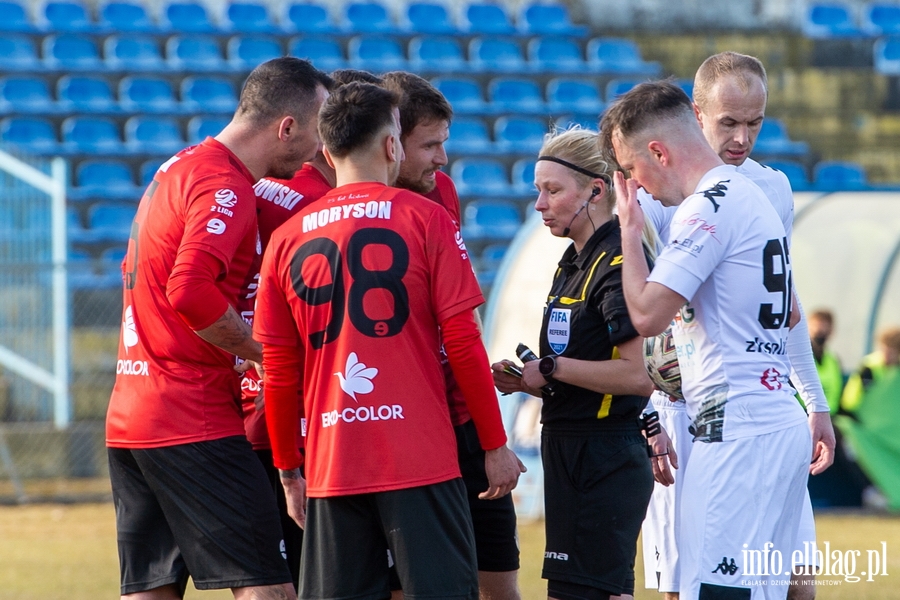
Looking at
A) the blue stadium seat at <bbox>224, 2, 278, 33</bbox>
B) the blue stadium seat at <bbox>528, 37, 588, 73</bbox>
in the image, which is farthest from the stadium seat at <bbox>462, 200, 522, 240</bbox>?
the blue stadium seat at <bbox>224, 2, 278, 33</bbox>

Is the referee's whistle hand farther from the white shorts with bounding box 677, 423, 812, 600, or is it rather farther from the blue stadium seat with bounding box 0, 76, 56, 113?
the blue stadium seat with bounding box 0, 76, 56, 113

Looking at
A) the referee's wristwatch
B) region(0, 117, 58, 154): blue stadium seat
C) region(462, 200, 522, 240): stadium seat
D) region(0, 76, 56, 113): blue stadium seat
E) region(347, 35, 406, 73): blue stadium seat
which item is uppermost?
region(347, 35, 406, 73): blue stadium seat

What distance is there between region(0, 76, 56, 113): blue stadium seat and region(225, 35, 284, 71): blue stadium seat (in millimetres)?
2713

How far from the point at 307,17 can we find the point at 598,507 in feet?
50.3

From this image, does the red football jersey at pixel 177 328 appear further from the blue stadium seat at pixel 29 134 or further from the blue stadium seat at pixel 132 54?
the blue stadium seat at pixel 132 54

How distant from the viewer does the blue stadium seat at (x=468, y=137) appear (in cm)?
1605

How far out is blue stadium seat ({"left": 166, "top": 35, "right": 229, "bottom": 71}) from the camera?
54.4 ft

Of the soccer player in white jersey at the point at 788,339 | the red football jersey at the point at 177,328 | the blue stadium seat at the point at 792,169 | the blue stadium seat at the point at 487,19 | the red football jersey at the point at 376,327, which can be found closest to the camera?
the red football jersey at the point at 376,327

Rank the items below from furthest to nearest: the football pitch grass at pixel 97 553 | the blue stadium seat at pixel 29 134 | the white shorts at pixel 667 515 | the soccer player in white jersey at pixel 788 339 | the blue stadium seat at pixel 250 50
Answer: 1. the blue stadium seat at pixel 250 50
2. the blue stadium seat at pixel 29 134
3. the football pitch grass at pixel 97 553
4. the white shorts at pixel 667 515
5. the soccer player in white jersey at pixel 788 339

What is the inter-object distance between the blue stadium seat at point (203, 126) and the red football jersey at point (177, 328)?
11622 mm

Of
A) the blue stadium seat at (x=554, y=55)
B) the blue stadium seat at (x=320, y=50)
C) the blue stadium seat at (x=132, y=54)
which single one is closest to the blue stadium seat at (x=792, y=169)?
the blue stadium seat at (x=554, y=55)

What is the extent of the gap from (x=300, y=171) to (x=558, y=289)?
3.50ft

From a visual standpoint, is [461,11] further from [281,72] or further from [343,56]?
[281,72]

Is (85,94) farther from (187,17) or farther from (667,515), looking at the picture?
(667,515)
